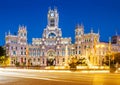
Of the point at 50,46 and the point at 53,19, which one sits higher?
the point at 53,19

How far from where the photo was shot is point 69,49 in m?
183

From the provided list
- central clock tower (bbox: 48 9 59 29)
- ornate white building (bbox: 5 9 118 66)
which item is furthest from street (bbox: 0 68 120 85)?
central clock tower (bbox: 48 9 59 29)

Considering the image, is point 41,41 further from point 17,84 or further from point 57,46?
point 17,84

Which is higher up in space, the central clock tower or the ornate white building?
the central clock tower

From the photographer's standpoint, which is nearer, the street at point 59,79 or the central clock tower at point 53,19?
the street at point 59,79

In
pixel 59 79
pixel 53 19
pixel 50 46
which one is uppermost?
pixel 53 19

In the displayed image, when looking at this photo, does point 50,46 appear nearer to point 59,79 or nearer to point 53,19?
point 53,19

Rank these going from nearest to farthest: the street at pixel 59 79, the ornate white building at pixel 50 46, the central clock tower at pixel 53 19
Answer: the street at pixel 59 79 < the ornate white building at pixel 50 46 < the central clock tower at pixel 53 19

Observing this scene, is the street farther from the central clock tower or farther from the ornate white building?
the central clock tower

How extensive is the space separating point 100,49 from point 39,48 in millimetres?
37064

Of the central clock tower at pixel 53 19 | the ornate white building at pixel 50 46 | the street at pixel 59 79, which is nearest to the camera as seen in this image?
the street at pixel 59 79

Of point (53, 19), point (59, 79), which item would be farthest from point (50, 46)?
point (59, 79)

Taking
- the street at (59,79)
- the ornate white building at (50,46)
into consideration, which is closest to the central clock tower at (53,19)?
the ornate white building at (50,46)

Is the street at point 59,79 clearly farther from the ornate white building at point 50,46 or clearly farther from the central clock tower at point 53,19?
the central clock tower at point 53,19
